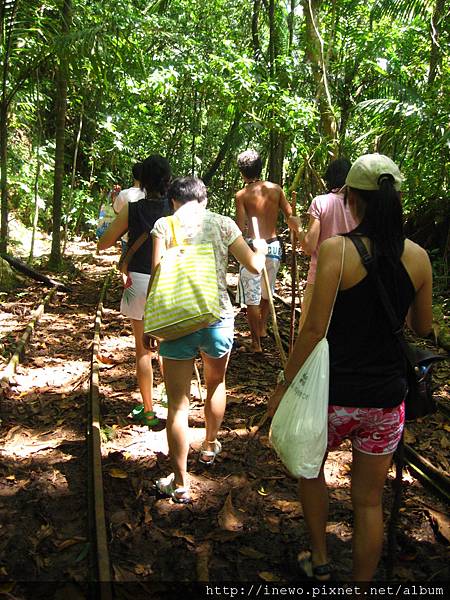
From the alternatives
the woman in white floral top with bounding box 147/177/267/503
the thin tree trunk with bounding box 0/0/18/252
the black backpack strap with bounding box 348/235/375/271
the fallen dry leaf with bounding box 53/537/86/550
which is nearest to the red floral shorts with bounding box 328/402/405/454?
the black backpack strap with bounding box 348/235/375/271

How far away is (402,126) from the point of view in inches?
341

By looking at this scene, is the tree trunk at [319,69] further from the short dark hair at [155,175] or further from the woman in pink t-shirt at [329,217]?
the short dark hair at [155,175]

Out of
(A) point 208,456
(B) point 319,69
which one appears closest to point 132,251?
(A) point 208,456

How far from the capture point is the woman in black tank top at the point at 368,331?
2.23m

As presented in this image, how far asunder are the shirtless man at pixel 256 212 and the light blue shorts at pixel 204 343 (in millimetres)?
2585

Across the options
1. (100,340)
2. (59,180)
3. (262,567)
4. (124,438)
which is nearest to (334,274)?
(262,567)

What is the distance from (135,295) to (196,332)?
44.4 inches

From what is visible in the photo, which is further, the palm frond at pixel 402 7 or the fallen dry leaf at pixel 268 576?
the palm frond at pixel 402 7

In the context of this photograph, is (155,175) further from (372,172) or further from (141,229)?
(372,172)

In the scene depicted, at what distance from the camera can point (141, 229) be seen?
13.6 ft

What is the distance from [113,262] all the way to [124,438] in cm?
1046

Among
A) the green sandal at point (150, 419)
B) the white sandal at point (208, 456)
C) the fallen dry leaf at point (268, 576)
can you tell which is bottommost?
the fallen dry leaf at point (268, 576)

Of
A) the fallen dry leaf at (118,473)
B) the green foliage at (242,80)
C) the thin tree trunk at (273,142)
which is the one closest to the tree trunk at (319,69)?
the green foliage at (242,80)

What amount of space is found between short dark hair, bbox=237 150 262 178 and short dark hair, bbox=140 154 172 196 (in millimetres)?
1816
